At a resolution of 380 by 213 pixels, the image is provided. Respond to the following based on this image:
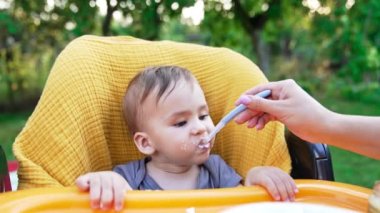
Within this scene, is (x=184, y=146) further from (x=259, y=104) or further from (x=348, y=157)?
(x=348, y=157)

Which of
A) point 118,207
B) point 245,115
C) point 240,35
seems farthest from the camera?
point 240,35

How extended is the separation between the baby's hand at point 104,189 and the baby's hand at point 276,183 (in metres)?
0.28

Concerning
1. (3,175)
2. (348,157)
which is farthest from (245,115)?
(348,157)

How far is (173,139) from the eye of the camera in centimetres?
117

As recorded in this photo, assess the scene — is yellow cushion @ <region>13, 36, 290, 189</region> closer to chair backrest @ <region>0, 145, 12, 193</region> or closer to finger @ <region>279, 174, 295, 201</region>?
chair backrest @ <region>0, 145, 12, 193</region>

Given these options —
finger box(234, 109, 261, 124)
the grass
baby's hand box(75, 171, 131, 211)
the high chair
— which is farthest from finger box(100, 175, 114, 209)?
the grass

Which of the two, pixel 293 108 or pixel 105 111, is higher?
pixel 293 108

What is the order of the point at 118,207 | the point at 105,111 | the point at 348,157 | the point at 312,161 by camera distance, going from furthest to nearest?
the point at 348,157
the point at 105,111
the point at 312,161
the point at 118,207

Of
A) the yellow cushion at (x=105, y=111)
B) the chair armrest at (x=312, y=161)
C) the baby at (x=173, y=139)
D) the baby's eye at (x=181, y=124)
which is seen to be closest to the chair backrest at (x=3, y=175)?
the yellow cushion at (x=105, y=111)

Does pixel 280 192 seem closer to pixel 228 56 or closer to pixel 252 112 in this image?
pixel 252 112

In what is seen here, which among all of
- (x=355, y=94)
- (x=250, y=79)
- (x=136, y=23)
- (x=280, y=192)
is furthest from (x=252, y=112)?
(x=355, y=94)

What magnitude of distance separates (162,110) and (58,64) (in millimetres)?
310

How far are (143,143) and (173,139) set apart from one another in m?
0.11

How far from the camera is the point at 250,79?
1.42 meters
